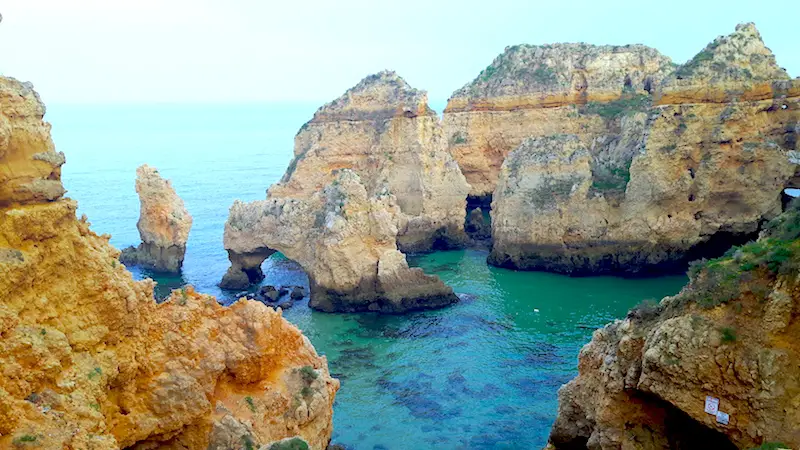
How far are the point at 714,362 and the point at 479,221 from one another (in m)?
37.5

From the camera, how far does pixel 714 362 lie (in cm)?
1183

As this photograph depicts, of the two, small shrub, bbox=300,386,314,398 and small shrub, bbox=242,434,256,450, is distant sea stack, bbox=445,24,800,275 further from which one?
small shrub, bbox=242,434,256,450

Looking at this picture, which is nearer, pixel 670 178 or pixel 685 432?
pixel 685 432

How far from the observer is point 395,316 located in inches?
1240

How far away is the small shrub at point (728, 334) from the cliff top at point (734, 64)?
28192 millimetres

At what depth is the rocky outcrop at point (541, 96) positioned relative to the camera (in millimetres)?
50219

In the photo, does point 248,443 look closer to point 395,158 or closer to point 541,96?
point 395,158

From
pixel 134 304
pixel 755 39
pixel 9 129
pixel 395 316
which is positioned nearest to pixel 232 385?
pixel 134 304

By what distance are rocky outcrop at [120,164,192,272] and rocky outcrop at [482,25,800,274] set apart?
19714 millimetres

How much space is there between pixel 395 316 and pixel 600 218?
14.3 metres

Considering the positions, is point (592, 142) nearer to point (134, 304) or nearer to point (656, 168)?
point (656, 168)

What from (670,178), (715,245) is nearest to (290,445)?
(670,178)

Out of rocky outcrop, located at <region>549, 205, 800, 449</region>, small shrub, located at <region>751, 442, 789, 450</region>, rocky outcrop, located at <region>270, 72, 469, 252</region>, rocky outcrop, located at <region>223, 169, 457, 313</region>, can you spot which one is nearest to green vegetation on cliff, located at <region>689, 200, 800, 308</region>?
rocky outcrop, located at <region>549, 205, 800, 449</region>

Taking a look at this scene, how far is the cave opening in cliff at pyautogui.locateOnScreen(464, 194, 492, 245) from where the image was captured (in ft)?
155
